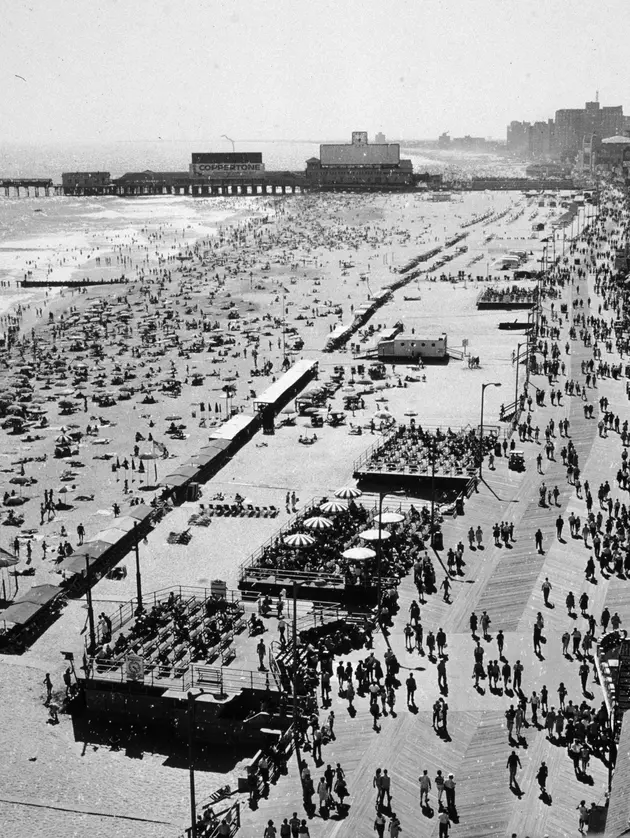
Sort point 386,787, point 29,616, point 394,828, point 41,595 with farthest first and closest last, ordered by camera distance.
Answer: point 41,595 → point 29,616 → point 386,787 → point 394,828

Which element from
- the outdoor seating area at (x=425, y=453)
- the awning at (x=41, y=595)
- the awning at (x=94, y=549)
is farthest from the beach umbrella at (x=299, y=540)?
the outdoor seating area at (x=425, y=453)

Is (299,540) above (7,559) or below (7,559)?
above

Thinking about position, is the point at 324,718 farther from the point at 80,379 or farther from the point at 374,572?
the point at 80,379

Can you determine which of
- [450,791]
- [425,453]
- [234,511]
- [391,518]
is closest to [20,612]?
[234,511]

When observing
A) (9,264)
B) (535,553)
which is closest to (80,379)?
(535,553)

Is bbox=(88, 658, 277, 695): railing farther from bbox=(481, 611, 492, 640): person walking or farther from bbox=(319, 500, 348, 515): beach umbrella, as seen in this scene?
bbox=(319, 500, 348, 515): beach umbrella

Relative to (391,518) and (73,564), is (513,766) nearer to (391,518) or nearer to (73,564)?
(391,518)

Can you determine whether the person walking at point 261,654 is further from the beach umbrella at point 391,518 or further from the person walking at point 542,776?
the beach umbrella at point 391,518
